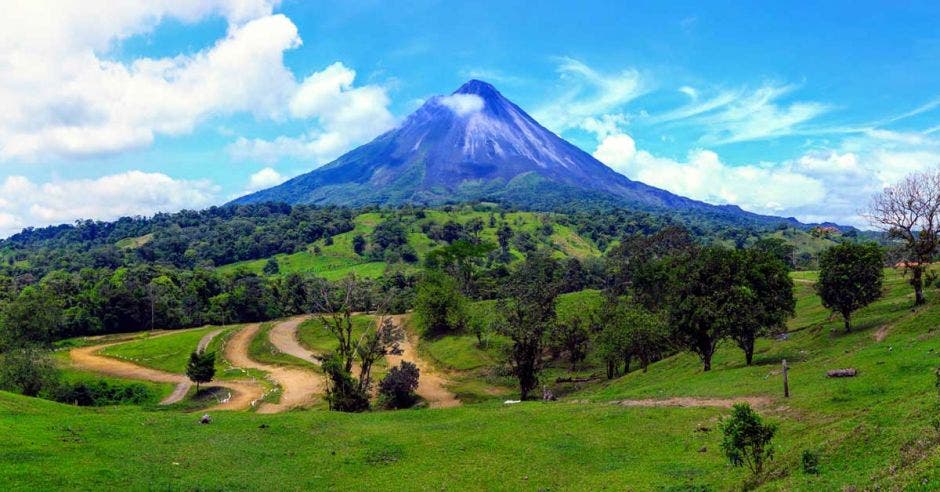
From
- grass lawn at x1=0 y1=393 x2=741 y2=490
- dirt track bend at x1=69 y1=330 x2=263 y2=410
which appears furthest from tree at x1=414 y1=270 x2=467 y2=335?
grass lawn at x1=0 y1=393 x2=741 y2=490

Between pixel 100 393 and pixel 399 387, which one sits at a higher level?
pixel 100 393

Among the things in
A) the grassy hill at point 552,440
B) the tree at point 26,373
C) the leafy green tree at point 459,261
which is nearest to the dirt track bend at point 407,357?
the grassy hill at point 552,440

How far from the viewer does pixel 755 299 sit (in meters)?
39.7

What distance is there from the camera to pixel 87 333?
96750 mm

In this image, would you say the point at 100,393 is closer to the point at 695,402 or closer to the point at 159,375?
the point at 159,375

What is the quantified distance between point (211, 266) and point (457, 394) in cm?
14969

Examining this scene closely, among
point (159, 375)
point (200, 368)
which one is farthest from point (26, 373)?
point (159, 375)

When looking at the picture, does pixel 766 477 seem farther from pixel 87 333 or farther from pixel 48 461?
pixel 87 333

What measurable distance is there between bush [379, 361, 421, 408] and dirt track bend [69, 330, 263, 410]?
1345 centimetres

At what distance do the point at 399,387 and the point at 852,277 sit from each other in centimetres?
3740

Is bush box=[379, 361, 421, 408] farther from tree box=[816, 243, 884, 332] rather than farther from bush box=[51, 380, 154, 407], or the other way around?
tree box=[816, 243, 884, 332]

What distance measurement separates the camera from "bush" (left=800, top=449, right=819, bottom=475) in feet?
52.5

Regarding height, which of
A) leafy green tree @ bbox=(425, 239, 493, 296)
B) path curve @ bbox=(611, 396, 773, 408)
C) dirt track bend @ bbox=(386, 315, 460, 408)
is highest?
leafy green tree @ bbox=(425, 239, 493, 296)

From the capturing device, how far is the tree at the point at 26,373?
1806 inches
